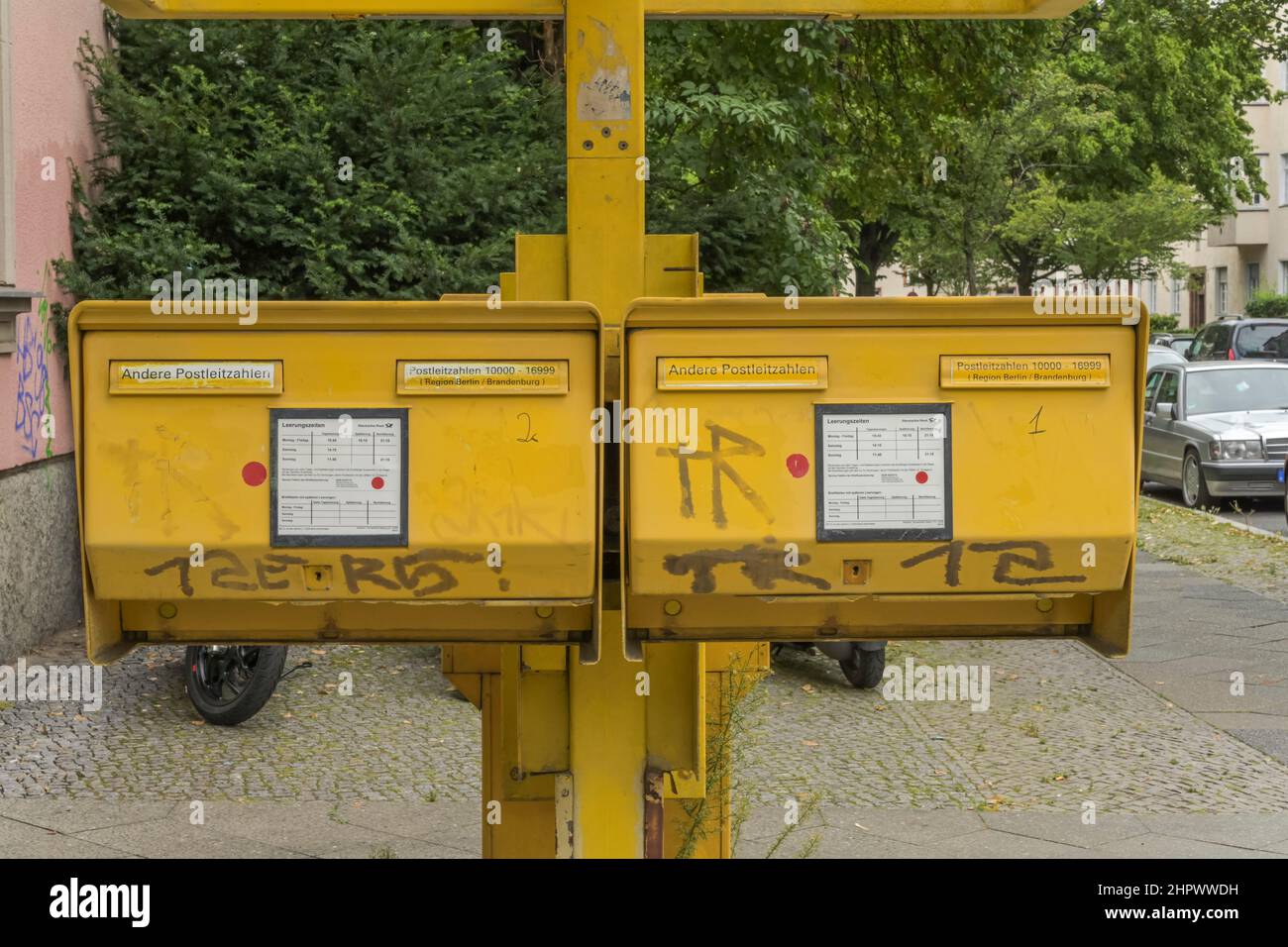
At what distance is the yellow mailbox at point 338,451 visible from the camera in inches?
118

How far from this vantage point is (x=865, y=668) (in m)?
8.66

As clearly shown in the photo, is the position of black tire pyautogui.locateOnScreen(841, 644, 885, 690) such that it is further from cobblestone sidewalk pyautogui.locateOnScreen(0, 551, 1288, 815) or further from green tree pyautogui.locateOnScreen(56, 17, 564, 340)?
green tree pyautogui.locateOnScreen(56, 17, 564, 340)

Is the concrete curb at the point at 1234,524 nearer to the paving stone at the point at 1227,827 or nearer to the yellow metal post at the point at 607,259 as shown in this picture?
the paving stone at the point at 1227,827

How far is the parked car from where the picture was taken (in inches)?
1179

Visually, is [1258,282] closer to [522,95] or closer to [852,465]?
[522,95]

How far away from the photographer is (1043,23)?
1183cm

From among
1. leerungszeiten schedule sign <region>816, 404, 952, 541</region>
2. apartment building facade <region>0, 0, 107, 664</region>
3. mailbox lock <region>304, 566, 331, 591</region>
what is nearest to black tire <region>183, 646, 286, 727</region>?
apartment building facade <region>0, 0, 107, 664</region>

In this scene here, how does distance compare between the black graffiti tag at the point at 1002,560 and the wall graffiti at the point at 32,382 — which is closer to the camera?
the black graffiti tag at the point at 1002,560

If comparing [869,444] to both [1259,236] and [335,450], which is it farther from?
[1259,236]

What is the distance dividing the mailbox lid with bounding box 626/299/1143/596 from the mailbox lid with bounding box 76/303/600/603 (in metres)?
0.17

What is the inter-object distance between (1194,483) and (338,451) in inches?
660

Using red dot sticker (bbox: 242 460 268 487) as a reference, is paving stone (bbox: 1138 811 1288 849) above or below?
below

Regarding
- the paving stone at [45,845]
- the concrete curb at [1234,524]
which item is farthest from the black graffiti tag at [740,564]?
the concrete curb at [1234,524]

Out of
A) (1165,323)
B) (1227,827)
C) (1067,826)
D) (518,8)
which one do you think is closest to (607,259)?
(518,8)
